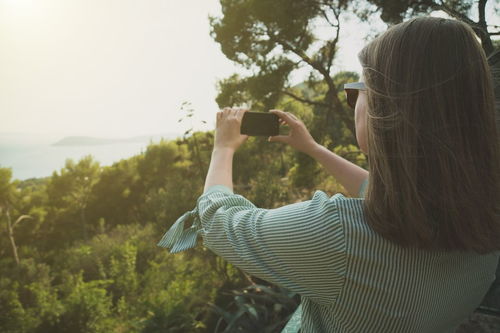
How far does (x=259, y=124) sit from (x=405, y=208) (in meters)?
0.73

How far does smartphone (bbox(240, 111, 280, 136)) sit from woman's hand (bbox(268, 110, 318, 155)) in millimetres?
36

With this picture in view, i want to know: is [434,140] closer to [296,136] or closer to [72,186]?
[296,136]

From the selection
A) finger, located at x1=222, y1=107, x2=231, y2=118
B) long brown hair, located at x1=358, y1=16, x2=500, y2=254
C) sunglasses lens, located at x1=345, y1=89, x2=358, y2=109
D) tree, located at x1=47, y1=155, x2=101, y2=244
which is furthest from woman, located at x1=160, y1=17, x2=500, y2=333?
tree, located at x1=47, y1=155, x2=101, y2=244

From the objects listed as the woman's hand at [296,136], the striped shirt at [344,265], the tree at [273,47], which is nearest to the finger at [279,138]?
the woman's hand at [296,136]

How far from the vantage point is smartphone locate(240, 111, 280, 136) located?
117 centimetres

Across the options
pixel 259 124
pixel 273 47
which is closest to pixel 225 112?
pixel 259 124

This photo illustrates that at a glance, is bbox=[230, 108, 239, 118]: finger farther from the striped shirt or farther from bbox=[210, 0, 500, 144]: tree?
bbox=[210, 0, 500, 144]: tree

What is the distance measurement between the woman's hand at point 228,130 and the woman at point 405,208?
359 millimetres

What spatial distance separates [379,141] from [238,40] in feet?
26.2

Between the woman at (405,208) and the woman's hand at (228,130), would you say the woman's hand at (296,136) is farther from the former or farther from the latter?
the woman at (405,208)

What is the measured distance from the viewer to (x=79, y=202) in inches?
1005

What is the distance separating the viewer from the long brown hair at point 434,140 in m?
0.58

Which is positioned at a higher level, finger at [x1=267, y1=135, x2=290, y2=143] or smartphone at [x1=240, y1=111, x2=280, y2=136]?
smartphone at [x1=240, y1=111, x2=280, y2=136]

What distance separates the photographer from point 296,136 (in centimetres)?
134
